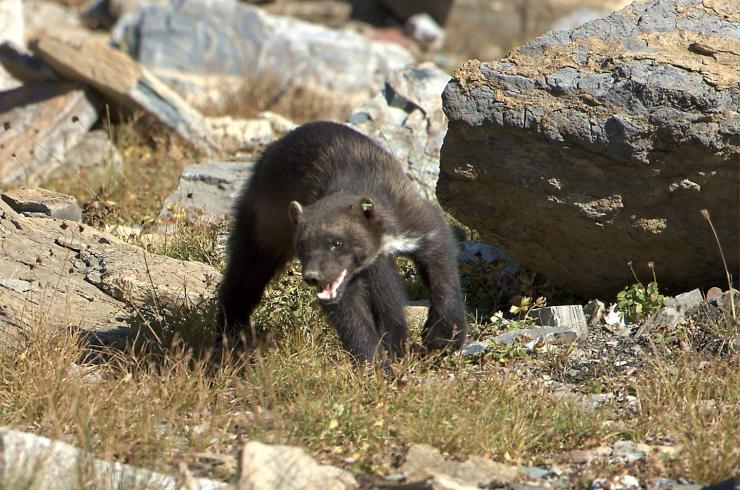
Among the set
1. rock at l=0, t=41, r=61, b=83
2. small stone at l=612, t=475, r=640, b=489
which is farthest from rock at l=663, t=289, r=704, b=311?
rock at l=0, t=41, r=61, b=83

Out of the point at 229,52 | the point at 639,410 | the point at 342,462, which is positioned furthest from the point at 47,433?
the point at 229,52

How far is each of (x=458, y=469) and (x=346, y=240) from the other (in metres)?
1.60

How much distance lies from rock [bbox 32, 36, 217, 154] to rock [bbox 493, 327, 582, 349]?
5.44 meters

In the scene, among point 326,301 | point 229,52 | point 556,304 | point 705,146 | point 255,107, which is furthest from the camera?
point 229,52

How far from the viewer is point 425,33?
18562 millimetres

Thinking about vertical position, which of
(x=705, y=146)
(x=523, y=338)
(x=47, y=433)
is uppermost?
(x=705, y=146)

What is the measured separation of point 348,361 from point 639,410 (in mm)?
1601

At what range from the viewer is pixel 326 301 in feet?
19.5

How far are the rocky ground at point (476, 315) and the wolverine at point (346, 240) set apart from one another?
0.23 m

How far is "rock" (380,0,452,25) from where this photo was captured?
19.1 metres

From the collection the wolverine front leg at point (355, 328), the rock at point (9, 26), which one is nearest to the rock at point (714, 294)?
the wolverine front leg at point (355, 328)

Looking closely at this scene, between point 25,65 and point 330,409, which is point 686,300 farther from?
point 25,65

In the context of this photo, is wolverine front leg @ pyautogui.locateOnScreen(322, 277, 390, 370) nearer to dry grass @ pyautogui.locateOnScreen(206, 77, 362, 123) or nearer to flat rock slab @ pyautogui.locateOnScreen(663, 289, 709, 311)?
flat rock slab @ pyautogui.locateOnScreen(663, 289, 709, 311)

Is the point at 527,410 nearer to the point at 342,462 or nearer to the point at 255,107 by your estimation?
the point at 342,462
